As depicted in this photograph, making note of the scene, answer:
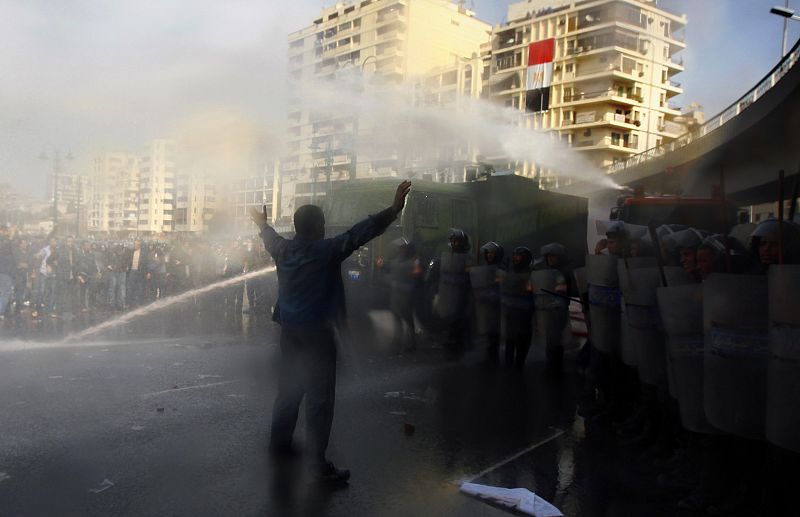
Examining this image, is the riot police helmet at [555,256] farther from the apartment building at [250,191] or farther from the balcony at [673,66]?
the balcony at [673,66]

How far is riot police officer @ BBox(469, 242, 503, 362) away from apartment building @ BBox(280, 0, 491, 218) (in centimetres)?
509

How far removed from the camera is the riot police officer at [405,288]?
31.1 feet

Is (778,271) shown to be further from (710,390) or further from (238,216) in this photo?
(238,216)

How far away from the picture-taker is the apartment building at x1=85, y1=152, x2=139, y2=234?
1127 cm

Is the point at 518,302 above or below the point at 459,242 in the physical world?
below

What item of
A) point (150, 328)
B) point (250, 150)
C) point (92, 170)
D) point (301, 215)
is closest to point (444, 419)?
point (301, 215)

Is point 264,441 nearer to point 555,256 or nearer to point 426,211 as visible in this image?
point 555,256

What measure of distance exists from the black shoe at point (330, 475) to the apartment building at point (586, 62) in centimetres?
1500

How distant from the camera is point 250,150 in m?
12.1

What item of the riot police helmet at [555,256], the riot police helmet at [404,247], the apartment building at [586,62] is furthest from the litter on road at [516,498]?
the apartment building at [586,62]

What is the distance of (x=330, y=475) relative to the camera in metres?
4.08

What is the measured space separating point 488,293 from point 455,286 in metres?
0.60

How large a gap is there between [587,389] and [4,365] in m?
6.45

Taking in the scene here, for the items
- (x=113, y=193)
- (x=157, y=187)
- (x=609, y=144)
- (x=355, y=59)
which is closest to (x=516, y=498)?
(x=113, y=193)
